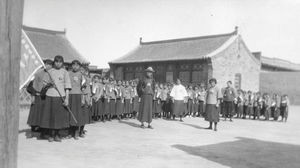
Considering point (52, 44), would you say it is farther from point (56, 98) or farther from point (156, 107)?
point (56, 98)

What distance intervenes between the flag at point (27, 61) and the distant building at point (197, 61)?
19511mm

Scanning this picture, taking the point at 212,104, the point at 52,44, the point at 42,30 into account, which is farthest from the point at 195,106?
the point at 42,30

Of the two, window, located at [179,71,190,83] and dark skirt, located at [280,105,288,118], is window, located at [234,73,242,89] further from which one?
dark skirt, located at [280,105,288,118]

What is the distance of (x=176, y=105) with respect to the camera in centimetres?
1527

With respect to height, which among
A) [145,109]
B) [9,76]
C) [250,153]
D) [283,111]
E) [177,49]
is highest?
[177,49]

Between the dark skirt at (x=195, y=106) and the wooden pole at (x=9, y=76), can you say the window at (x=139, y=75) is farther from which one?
the wooden pole at (x=9, y=76)

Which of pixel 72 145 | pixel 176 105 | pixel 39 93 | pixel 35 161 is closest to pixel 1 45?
pixel 35 161

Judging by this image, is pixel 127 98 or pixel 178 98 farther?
pixel 178 98

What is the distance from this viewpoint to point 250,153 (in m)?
7.32

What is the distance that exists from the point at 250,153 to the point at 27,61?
5144 mm

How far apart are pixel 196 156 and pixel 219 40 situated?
23.8 m

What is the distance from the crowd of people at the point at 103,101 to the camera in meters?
7.80

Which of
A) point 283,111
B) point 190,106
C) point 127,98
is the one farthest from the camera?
point 190,106

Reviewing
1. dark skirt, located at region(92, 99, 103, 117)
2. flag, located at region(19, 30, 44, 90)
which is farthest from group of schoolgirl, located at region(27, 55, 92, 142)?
dark skirt, located at region(92, 99, 103, 117)
